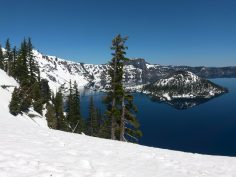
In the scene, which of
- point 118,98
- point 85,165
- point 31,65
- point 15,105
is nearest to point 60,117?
point 31,65

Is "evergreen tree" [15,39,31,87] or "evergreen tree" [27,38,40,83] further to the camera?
"evergreen tree" [27,38,40,83]

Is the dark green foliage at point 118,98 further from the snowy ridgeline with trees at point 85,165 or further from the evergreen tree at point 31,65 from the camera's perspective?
the evergreen tree at point 31,65

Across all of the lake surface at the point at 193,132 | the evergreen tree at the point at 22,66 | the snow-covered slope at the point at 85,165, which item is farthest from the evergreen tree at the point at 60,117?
the snow-covered slope at the point at 85,165

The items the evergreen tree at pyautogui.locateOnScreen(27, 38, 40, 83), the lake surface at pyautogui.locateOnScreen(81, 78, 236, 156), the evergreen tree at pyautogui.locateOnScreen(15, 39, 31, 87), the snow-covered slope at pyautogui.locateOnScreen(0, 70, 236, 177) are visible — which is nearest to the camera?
the snow-covered slope at pyautogui.locateOnScreen(0, 70, 236, 177)

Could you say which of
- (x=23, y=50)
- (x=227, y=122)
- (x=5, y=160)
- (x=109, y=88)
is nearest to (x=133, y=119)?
(x=109, y=88)

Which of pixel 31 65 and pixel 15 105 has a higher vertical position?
pixel 31 65

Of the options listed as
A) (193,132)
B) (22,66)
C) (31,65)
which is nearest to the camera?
(22,66)

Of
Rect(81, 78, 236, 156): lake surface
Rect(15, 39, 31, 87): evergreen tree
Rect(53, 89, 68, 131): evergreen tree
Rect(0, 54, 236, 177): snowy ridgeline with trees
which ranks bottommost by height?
Rect(81, 78, 236, 156): lake surface

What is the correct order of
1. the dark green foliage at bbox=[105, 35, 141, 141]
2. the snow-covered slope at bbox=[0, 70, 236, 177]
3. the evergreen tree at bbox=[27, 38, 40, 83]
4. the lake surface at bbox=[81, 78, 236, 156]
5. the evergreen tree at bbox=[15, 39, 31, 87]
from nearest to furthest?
the snow-covered slope at bbox=[0, 70, 236, 177], the dark green foliage at bbox=[105, 35, 141, 141], the evergreen tree at bbox=[15, 39, 31, 87], the evergreen tree at bbox=[27, 38, 40, 83], the lake surface at bbox=[81, 78, 236, 156]

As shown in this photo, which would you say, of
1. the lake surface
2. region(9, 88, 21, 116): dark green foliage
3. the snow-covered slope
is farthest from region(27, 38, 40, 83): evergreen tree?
the snow-covered slope

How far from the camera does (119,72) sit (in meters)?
34.5

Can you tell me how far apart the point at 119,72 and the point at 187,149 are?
78.4m

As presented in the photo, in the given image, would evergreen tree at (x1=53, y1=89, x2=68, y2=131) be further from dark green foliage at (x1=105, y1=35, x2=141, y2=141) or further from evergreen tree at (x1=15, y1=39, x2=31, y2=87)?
dark green foliage at (x1=105, y1=35, x2=141, y2=141)

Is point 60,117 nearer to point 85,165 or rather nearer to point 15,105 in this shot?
point 15,105
